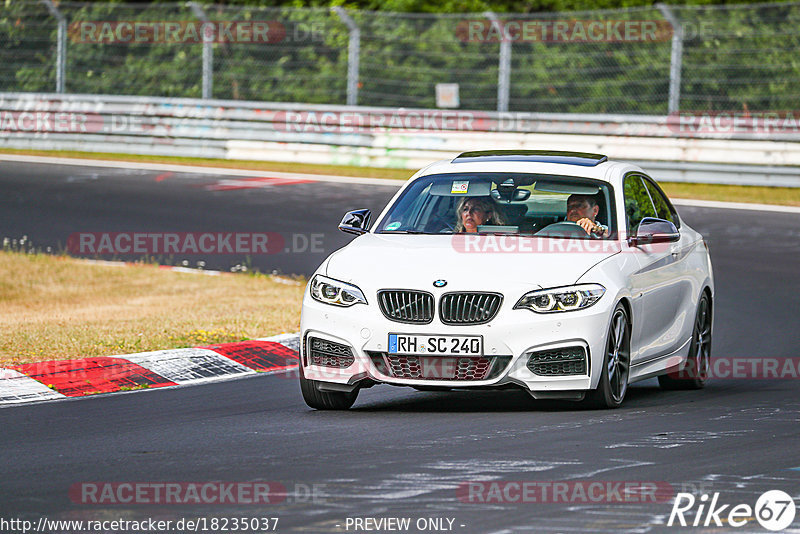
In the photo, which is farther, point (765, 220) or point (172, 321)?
point (765, 220)

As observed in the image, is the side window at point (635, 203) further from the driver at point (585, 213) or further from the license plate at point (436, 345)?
the license plate at point (436, 345)

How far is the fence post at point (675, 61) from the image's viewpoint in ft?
78.0

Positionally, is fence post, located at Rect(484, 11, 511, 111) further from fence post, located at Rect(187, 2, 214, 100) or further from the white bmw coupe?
the white bmw coupe

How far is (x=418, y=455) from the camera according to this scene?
23.1 ft

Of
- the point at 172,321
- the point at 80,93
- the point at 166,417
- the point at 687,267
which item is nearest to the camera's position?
the point at 166,417

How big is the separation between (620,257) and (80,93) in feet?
71.1

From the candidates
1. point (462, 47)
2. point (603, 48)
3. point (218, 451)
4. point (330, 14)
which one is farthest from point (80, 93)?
point (218, 451)

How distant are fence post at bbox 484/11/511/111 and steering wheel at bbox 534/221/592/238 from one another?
16195 millimetres

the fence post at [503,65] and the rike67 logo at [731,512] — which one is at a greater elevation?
the fence post at [503,65]

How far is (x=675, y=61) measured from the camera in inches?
936

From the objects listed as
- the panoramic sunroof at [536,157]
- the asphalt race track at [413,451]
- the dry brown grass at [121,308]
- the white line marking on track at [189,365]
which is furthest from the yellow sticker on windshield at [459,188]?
the dry brown grass at [121,308]

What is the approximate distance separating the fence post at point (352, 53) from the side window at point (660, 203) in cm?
1629

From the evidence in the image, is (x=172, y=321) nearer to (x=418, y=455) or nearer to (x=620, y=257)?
(x=620, y=257)

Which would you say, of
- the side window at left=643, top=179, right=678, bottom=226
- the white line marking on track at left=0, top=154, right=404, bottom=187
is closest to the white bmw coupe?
the side window at left=643, top=179, right=678, bottom=226
